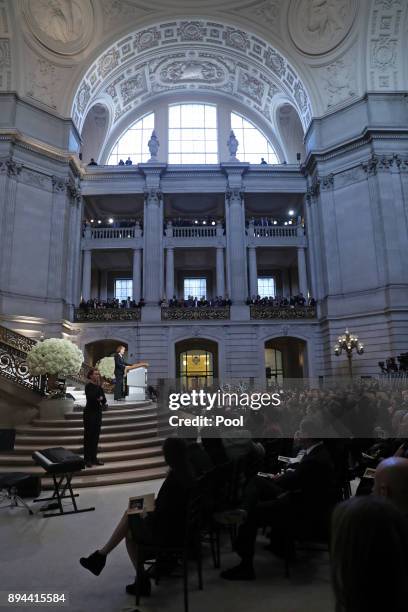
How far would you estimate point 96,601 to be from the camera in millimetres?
3113

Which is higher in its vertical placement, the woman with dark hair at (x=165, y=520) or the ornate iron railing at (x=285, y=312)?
the ornate iron railing at (x=285, y=312)

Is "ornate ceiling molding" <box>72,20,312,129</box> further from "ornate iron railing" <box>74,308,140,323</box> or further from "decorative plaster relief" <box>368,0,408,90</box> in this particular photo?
"ornate iron railing" <box>74,308,140,323</box>

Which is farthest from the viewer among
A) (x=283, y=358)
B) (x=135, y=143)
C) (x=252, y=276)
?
(x=135, y=143)

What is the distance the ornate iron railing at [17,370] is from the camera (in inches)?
350

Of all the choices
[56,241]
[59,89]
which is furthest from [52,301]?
[59,89]

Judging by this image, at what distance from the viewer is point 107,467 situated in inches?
283

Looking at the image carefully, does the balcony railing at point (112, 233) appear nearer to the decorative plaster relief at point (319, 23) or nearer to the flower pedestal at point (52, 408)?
the decorative plaster relief at point (319, 23)

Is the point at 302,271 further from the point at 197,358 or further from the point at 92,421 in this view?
the point at 92,421

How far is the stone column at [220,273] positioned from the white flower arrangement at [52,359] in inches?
566

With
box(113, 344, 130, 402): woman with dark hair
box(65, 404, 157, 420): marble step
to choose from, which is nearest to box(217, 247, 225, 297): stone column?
box(113, 344, 130, 402): woman with dark hair

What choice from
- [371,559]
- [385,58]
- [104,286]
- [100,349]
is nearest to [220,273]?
[100,349]

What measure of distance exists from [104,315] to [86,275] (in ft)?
9.56

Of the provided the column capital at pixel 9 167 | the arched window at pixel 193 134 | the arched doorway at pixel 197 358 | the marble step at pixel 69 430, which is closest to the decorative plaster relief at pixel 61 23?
the column capital at pixel 9 167

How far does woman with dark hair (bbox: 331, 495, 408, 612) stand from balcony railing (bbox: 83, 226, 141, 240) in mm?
23272
